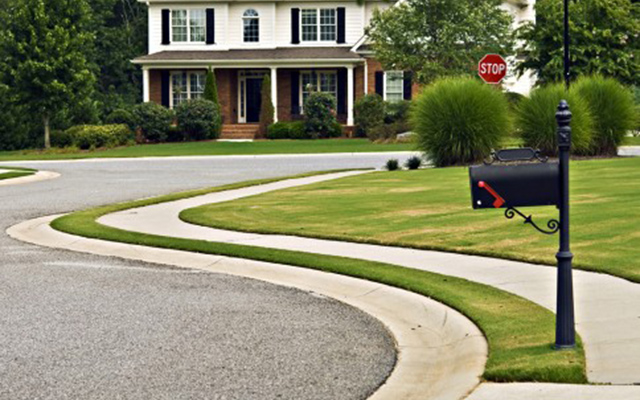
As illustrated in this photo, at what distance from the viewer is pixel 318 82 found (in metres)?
54.2

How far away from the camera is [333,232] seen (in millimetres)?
15102

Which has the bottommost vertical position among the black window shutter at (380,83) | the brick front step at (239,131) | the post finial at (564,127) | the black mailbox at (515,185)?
the brick front step at (239,131)

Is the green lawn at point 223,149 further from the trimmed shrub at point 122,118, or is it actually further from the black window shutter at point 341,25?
the black window shutter at point 341,25

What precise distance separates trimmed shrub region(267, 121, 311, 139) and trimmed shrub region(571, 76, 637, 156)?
22.6 metres

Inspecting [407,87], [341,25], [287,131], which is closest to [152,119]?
[287,131]

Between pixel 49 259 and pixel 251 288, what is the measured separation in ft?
11.8

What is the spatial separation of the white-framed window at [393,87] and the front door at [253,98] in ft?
22.0

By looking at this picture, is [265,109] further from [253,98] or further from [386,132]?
[386,132]

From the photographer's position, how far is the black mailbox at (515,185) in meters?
7.82

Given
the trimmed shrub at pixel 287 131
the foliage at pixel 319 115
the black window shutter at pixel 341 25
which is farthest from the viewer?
the black window shutter at pixel 341 25

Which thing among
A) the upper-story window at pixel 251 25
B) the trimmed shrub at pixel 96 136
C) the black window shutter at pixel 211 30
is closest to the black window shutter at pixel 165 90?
the black window shutter at pixel 211 30

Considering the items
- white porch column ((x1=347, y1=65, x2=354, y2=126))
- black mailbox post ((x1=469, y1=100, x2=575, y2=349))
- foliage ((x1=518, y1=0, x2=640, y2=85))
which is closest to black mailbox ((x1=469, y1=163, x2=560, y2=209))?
black mailbox post ((x1=469, y1=100, x2=575, y2=349))

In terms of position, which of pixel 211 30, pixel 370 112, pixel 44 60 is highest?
pixel 211 30

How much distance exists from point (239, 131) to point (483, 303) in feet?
143
